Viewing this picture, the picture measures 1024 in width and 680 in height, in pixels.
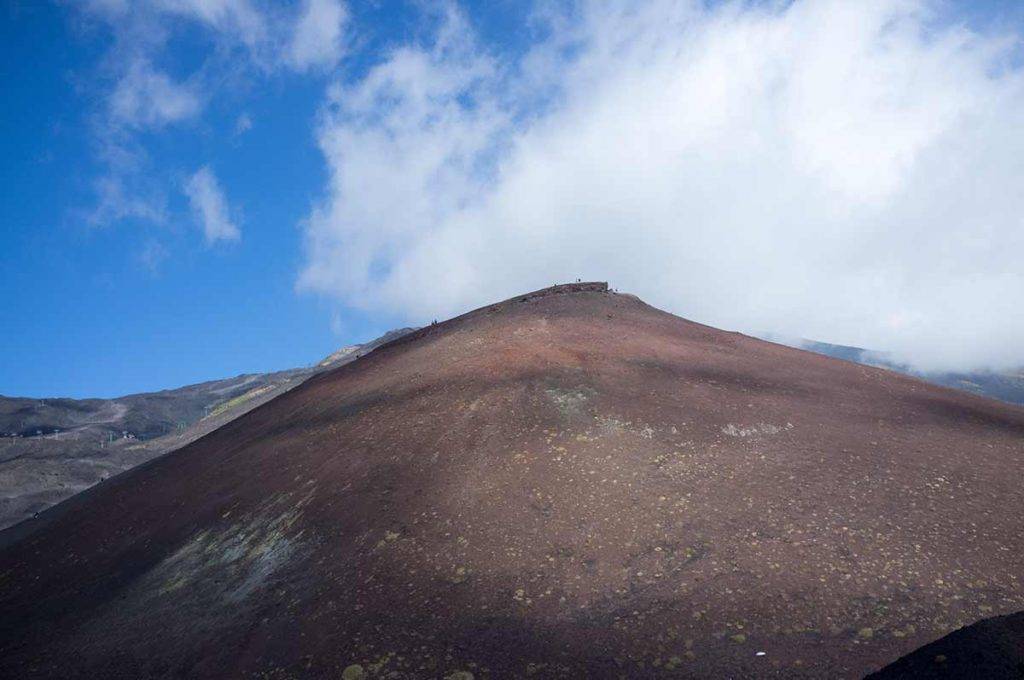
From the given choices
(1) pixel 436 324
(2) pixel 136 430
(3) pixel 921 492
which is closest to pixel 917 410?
(3) pixel 921 492

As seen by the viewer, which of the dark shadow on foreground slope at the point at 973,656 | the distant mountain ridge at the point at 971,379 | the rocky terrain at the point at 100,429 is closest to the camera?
the dark shadow on foreground slope at the point at 973,656

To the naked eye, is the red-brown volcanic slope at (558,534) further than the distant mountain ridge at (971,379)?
No

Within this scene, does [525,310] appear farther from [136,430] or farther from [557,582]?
[136,430]

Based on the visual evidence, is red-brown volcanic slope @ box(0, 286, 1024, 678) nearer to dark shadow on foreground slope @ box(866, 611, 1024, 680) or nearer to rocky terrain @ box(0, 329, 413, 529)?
dark shadow on foreground slope @ box(866, 611, 1024, 680)

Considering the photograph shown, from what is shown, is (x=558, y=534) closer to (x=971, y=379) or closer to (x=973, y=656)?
(x=973, y=656)

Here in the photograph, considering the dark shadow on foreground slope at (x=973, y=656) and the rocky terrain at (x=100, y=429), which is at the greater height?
the rocky terrain at (x=100, y=429)

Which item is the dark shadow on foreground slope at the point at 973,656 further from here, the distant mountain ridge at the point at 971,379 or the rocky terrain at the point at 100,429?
the distant mountain ridge at the point at 971,379

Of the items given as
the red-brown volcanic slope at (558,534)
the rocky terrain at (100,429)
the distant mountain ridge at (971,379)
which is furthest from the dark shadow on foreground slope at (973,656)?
the distant mountain ridge at (971,379)
